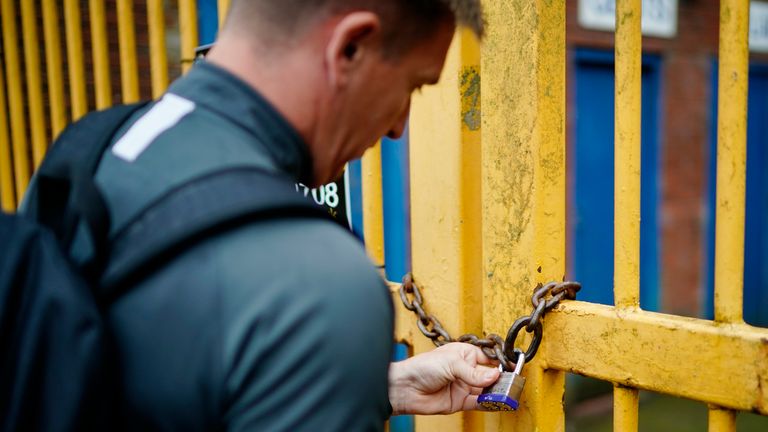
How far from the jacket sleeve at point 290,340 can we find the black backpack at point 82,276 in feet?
0.18

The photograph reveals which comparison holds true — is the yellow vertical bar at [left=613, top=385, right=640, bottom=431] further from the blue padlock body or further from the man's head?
the man's head

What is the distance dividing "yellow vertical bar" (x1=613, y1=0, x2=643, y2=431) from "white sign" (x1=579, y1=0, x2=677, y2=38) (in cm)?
392

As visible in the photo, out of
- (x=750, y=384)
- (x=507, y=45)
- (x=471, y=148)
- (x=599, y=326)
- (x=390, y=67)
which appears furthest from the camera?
(x=471, y=148)

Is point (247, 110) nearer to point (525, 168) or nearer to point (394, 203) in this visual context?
point (525, 168)

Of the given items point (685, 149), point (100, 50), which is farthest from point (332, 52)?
point (685, 149)

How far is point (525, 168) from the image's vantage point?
1.42 m

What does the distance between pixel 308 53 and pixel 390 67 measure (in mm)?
136

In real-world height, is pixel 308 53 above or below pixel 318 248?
above

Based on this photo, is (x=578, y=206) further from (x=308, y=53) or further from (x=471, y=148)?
(x=308, y=53)

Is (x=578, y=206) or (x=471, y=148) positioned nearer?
(x=471, y=148)

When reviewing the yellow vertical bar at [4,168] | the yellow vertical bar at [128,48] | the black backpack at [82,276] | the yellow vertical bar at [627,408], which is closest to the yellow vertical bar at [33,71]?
the yellow vertical bar at [4,168]

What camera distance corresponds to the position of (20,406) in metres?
0.74

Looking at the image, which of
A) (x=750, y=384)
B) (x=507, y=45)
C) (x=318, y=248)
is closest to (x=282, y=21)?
(x=318, y=248)

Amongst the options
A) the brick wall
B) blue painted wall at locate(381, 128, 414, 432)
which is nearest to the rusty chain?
blue painted wall at locate(381, 128, 414, 432)
